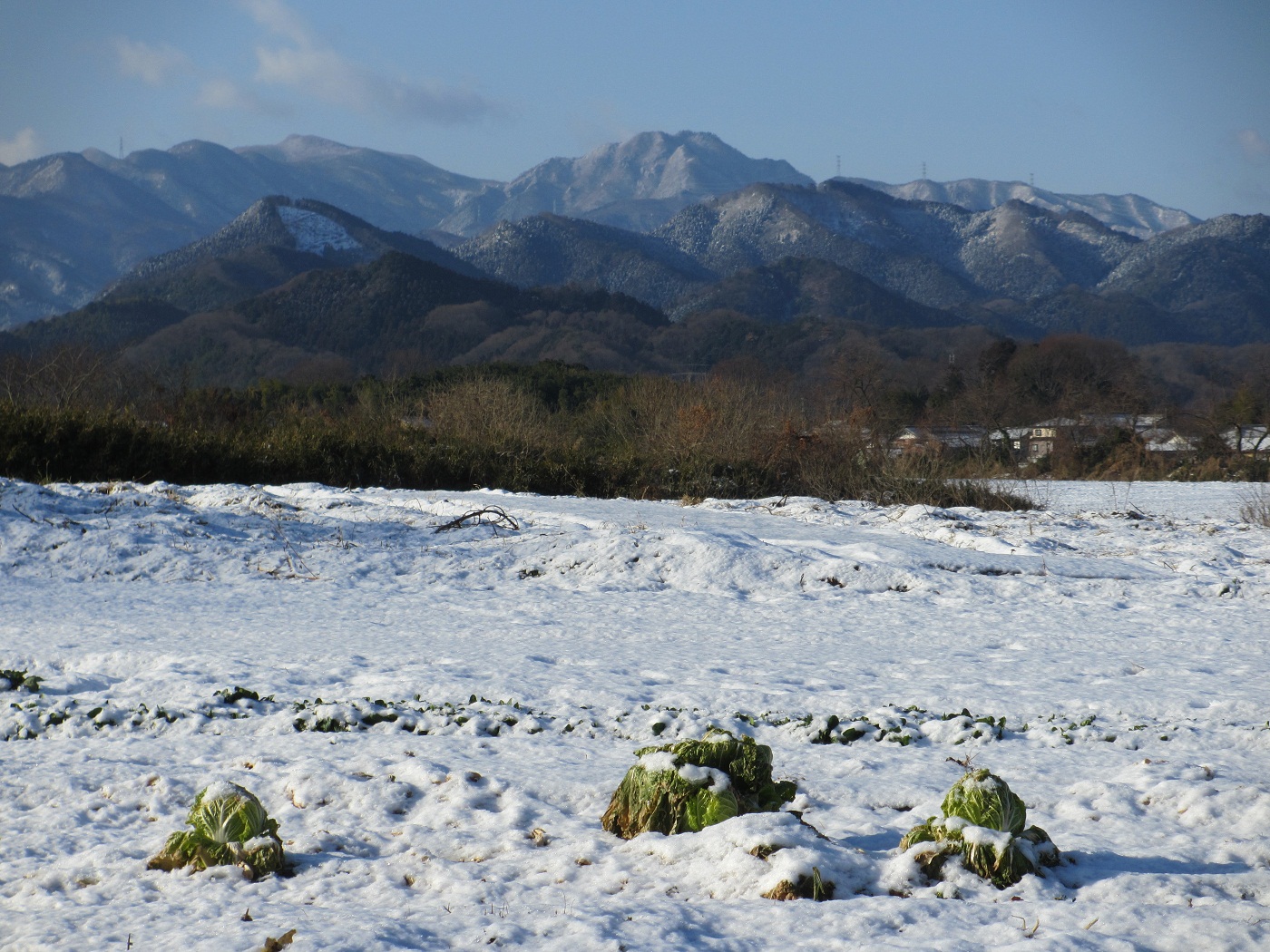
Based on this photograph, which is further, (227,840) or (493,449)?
(493,449)

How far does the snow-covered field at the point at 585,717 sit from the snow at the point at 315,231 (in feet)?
357

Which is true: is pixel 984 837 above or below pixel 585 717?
above

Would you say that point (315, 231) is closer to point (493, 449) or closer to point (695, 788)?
point (493, 449)

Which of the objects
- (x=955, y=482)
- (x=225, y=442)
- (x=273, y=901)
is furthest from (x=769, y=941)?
(x=955, y=482)

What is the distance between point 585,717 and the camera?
15.6 ft

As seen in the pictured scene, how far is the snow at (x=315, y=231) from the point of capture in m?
112

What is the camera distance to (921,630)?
686 cm

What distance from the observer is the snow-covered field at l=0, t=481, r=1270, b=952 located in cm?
280

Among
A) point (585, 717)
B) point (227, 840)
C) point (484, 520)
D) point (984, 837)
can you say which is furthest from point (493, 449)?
point (984, 837)

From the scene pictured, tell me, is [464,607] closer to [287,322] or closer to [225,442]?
[225,442]

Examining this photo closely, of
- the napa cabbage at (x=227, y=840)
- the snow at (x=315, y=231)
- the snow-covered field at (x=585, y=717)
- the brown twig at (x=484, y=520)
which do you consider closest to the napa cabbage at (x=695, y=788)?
the snow-covered field at (x=585, y=717)

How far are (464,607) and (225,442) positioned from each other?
7799 mm

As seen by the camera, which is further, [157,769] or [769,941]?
[157,769]

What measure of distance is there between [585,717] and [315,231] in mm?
118700
